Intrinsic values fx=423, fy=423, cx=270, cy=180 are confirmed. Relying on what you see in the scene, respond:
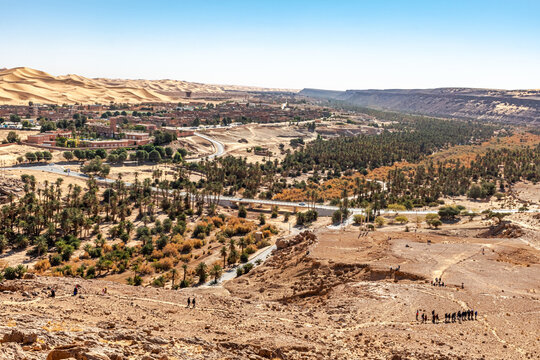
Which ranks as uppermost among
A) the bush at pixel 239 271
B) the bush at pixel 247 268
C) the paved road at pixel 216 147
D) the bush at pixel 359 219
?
the paved road at pixel 216 147

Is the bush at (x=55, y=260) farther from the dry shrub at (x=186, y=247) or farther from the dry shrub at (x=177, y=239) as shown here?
the dry shrub at (x=186, y=247)

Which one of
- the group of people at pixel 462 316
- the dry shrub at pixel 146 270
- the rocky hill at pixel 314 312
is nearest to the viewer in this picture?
the rocky hill at pixel 314 312

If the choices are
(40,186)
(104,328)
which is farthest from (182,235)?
(104,328)

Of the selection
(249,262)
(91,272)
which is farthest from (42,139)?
(249,262)

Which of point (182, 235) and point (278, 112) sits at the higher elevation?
point (278, 112)

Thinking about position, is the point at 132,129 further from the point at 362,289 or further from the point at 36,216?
the point at 362,289

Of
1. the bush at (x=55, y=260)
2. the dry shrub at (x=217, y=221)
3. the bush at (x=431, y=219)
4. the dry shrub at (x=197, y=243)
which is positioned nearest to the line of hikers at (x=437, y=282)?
the bush at (x=431, y=219)

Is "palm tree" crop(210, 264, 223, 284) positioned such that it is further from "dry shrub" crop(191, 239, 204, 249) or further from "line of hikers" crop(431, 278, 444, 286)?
"line of hikers" crop(431, 278, 444, 286)

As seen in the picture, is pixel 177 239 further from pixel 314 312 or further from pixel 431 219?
pixel 431 219

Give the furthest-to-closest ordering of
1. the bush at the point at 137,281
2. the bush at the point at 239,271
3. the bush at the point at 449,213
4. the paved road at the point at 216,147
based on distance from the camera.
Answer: the paved road at the point at 216,147 < the bush at the point at 449,213 < the bush at the point at 239,271 < the bush at the point at 137,281
